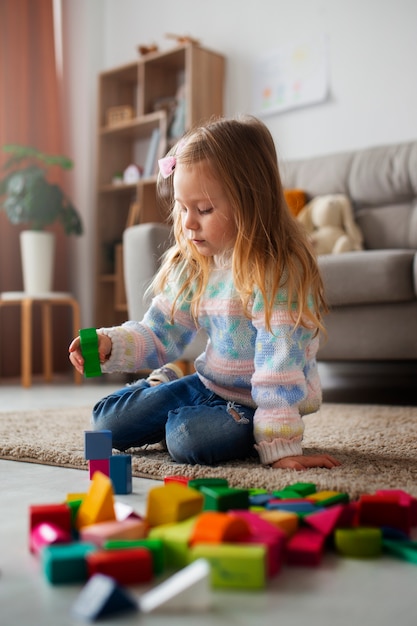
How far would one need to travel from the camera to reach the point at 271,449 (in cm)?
111

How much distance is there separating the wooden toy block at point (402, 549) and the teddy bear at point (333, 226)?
2.06m

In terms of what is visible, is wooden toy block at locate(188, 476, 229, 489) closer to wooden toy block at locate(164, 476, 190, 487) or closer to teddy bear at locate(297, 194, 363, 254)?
wooden toy block at locate(164, 476, 190, 487)

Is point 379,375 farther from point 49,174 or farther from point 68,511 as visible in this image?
point 68,511

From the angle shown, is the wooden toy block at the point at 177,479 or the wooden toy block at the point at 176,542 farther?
the wooden toy block at the point at 177,479

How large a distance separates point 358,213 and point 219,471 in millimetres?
2077

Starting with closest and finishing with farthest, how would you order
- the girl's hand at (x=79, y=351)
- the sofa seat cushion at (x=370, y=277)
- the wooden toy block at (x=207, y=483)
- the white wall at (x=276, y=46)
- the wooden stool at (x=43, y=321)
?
the wooden toy block at (x=207, y=483)
the girl's hand at (x=79, y=351)
the sofa seat cushion at (x=370, y=277)
the white wall at (x=276, y=46)
the wooden stool at (x=43, y=321)

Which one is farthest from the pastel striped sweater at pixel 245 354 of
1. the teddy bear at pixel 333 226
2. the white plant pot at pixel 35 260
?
the white plant pot at pixel 35 260

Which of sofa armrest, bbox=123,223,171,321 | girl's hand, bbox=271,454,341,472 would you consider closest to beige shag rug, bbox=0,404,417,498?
girl's hand, bbox=271,454,341,472

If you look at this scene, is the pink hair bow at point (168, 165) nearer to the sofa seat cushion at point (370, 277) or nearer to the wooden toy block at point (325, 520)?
the wooden toy block at point (325, 520)

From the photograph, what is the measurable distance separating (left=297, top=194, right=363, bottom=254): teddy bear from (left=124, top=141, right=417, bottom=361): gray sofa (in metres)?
0.11

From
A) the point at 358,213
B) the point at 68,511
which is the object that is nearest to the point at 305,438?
the point at 68,511

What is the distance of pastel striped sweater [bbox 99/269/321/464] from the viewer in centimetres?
112

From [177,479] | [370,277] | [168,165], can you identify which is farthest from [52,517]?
[370,277]

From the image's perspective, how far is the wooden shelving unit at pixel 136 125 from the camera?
3.58 meters
